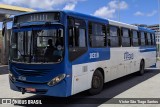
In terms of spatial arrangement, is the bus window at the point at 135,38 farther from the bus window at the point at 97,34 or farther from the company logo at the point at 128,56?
the bus window at the point at 97,34

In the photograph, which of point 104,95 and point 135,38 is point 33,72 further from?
point 135,38

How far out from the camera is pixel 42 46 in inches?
328

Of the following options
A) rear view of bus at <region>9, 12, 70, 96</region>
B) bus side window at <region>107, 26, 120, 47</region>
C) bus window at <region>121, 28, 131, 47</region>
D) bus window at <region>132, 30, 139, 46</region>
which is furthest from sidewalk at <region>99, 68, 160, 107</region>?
bus window at <region>132, 30, 139, 46</region>

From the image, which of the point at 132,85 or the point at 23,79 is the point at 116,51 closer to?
the point at 132,85

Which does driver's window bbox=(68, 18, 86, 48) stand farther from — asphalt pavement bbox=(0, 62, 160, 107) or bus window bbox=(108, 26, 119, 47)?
bus window bbox=(108, 26, 119, 47)

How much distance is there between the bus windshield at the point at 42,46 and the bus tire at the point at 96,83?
7.77ft

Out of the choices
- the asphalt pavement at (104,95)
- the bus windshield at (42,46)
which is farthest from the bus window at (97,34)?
the bus windshield at (42,46)

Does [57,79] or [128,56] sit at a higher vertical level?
[128,56]

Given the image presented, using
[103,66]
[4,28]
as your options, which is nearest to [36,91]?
[4,28]

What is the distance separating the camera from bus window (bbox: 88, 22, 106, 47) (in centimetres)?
1003

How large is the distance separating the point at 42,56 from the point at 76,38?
122cm

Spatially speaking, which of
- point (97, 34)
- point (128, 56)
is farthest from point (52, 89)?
point (128, 56)

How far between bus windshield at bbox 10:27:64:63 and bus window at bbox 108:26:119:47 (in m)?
3.79

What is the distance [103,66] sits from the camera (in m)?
10.9
